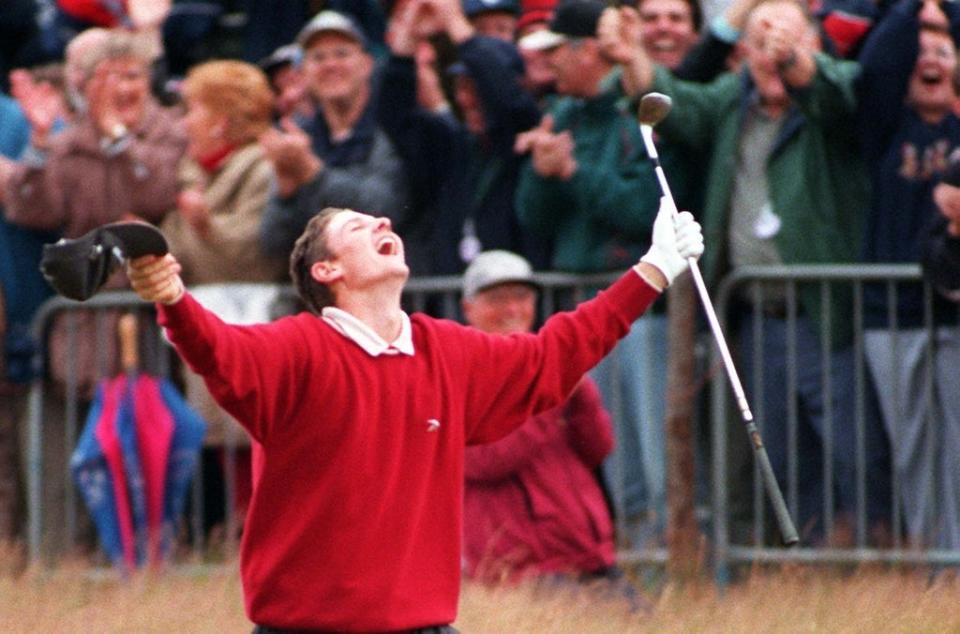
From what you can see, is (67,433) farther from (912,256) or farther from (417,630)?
(417,630)

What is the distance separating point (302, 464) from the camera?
609 centimetres

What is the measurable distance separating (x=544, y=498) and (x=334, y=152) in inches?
91.7

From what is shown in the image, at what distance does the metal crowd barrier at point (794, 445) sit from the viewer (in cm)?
931

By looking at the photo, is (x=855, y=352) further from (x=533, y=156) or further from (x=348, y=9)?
(x=348, y=9)

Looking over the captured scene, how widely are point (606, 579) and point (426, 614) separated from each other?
2.77m

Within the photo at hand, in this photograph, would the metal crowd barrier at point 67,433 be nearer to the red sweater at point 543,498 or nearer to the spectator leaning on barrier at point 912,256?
the red sweater at point 543,498

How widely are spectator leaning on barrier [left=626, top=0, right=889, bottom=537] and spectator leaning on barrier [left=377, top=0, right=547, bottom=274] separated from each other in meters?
0.81

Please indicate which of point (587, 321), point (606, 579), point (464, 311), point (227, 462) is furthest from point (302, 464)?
point (227, 462)

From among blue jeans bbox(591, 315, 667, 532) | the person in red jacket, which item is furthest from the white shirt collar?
blue jeans bbox(591, 315, 667, 532)

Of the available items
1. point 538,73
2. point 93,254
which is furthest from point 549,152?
point 93,254

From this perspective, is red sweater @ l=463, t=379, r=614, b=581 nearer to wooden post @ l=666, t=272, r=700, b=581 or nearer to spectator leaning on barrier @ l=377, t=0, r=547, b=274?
wooden post @ l=666, t=272, r=700, b=581

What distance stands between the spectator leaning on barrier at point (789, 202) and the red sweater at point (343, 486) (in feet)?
11.8

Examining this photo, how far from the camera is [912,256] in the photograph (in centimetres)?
943

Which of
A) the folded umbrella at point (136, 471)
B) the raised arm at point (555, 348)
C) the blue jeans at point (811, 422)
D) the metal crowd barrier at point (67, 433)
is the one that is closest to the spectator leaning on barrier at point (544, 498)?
the blue jeans at point (811, 422)
